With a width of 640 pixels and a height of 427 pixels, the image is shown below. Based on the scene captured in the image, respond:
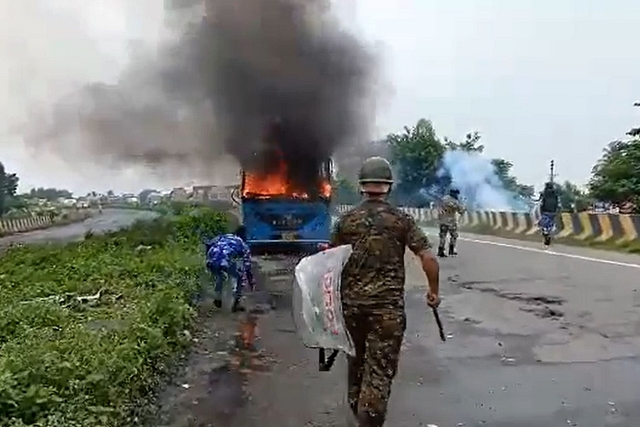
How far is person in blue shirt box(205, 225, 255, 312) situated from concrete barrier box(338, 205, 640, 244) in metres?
3.80

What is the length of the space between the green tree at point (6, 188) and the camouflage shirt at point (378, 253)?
38091 millimetres

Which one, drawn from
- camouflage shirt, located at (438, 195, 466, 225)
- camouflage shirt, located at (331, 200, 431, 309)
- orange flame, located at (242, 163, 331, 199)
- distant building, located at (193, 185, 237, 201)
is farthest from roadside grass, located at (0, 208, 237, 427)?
distant building, located at (193, 185, 237, 201)

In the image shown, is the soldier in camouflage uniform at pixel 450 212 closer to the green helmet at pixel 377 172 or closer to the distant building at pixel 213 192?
the distant building at pixel 213 192

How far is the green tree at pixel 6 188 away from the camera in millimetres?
41331

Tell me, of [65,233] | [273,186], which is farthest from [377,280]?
[65,233]

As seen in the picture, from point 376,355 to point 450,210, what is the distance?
1317 cm

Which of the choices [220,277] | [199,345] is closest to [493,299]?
[220,277]

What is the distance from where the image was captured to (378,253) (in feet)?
14.7

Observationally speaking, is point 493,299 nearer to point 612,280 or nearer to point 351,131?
point 612,280

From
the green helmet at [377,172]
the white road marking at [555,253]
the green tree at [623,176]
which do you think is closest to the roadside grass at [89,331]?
the green helmet at [377,172]

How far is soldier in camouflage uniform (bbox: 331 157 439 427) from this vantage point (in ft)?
14.5

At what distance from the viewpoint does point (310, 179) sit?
1772 cm

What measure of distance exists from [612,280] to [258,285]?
5.45 m

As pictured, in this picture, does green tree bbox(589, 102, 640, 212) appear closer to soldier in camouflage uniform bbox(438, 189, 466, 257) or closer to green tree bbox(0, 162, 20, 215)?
soldier in camouflage uniform bbox(438, 189, 466, 257)
